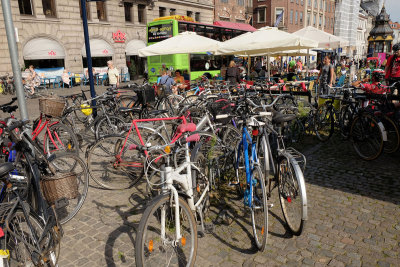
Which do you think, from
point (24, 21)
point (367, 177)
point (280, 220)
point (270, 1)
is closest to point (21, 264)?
point (280, 220)

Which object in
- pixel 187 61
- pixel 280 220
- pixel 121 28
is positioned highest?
pixel 121 28

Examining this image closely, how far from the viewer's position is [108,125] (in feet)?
20.5

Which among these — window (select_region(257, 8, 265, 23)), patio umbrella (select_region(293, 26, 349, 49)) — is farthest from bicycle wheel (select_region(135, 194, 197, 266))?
window (select_region(257, 8, 265, 23))

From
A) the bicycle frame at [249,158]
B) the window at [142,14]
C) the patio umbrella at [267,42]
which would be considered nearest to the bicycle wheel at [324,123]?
the patio umbrella at [267,42]

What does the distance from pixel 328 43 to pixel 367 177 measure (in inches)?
356

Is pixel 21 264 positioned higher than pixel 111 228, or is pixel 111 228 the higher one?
pixel 21 264

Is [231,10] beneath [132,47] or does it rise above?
above

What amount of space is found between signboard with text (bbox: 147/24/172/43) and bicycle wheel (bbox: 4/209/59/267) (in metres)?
15.1

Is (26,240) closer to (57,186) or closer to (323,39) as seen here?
(57,186)

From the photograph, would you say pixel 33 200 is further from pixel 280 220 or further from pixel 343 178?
pixel 343 178

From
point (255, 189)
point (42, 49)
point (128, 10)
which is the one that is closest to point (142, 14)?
point (128, 10)

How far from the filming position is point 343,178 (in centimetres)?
506

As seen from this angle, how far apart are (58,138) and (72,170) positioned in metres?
1.89

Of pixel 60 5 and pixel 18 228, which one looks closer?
pixel 18 228
